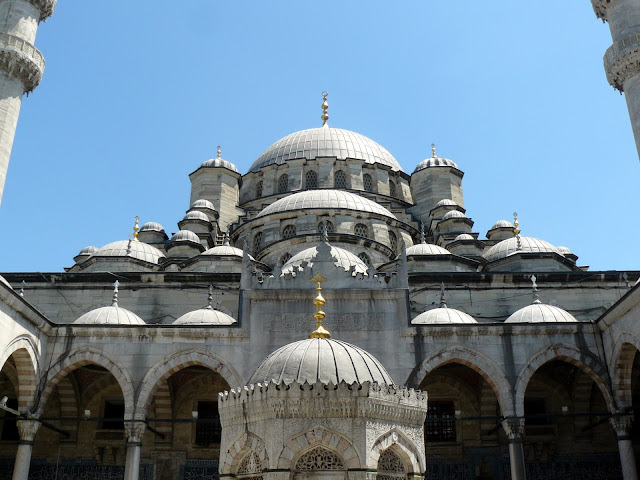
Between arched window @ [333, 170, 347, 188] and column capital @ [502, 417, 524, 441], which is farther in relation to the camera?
arched window @ [333, 170, 347, 188]

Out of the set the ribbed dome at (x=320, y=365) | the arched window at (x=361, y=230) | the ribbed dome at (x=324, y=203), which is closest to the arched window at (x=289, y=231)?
the ribbed dome at (x=324, y=203)

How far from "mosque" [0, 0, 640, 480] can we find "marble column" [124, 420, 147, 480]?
3cm

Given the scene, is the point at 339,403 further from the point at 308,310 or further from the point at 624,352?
the point at 624,352

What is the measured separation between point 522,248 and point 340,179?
32.9ft

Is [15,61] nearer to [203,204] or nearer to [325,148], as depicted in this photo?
[203,204]

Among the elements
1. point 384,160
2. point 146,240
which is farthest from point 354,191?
point 146,240

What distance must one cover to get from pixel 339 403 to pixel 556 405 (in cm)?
1401

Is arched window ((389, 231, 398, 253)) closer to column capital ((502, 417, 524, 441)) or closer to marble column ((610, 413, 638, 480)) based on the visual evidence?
column capital ((502, 417, 524, 441))

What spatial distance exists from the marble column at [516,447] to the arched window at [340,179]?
1628 centimetres

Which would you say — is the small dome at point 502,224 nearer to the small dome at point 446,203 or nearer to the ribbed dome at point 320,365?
the small dome at point 446,203

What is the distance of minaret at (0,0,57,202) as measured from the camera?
59.2 feet

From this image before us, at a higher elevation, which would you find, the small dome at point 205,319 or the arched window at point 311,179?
the arched window at point 311,179

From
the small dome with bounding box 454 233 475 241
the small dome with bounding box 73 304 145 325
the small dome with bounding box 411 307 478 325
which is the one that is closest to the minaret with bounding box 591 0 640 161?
the small dome with bounding box 411 307 478 325

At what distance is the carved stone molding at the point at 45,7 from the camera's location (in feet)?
65.4
